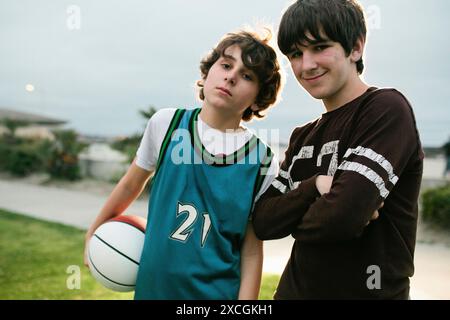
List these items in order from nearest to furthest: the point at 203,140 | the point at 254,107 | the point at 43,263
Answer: the point at 203,140, the point at 254,107, the point at 43,263

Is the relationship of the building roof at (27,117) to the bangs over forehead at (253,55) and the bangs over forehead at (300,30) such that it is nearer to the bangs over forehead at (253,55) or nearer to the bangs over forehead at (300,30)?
the bangs over forehead at (253,55)

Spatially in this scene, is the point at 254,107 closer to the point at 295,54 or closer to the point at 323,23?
the point at 295,54

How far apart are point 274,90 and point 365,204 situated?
92cm

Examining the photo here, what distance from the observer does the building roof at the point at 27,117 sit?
1611 centimetres

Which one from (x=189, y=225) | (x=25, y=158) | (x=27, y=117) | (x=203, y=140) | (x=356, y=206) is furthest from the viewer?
(x=27, y=117)

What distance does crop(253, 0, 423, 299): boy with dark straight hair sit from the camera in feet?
5.23

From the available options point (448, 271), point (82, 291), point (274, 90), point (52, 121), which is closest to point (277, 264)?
point (448, 271)

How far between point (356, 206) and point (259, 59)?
854mm

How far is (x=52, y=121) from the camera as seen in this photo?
54.5 feet

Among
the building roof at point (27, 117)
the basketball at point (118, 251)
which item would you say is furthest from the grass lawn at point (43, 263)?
the building roof at point (27, 117)

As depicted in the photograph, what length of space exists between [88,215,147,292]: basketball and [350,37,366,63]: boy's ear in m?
1.19

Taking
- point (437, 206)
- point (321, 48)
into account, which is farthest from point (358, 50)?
point (437, 206)

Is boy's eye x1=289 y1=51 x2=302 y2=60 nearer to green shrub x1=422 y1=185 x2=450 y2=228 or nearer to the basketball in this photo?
the basketball

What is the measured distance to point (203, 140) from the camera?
2.08 m
